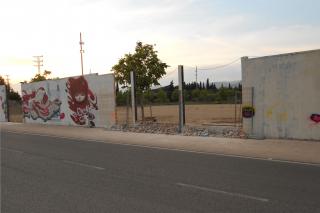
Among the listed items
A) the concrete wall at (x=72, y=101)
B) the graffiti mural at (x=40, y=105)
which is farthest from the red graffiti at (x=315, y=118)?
the graffiti mural at (x=40, y=105)

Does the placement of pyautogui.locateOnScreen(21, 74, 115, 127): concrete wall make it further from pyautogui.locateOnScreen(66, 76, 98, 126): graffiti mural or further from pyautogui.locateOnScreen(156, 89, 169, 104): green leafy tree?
pyautogui.locateOnScreen(156, 89, 169, 104): green leafy tree

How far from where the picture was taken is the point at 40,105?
3234 centimetres

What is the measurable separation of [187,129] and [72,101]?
10256 mm

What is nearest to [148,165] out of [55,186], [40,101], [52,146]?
[55,186]

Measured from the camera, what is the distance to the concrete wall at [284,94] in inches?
612

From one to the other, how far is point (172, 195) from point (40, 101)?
26.0m

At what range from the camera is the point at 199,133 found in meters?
19.3

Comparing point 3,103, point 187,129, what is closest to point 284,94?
point 187,129

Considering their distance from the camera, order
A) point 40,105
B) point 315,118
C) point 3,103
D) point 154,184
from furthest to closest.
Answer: point 3,103 → point 40,105 → point 315,118 → point 154,184

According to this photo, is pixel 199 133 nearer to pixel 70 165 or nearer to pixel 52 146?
pixel 52 146

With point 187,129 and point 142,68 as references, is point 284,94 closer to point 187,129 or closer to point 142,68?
point 187,129

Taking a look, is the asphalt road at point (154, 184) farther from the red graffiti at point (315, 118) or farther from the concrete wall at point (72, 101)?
the concrete wall at point (72, 101)

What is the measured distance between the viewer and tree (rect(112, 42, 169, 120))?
1068 inches

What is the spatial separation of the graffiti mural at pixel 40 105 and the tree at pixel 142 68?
16.9 feet
